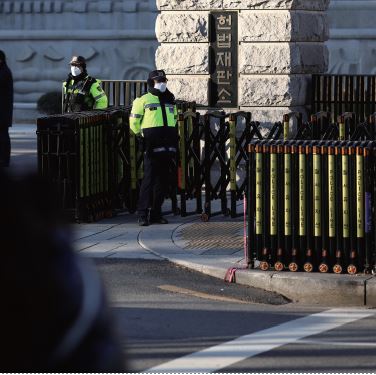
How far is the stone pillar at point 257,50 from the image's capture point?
16531 millimetres

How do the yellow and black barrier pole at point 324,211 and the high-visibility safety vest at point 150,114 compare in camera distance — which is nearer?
the yellow and black barrier pole at point 324,211

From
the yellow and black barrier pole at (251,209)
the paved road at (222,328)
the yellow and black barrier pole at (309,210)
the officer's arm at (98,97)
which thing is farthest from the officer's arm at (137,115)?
the yellow and black barrier pole at (309,210)

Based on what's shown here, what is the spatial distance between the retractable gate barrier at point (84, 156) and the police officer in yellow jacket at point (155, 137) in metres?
0.67

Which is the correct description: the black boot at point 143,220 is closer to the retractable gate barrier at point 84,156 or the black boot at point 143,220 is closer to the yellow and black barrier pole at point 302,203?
the retractable gate barrier at point 84,156

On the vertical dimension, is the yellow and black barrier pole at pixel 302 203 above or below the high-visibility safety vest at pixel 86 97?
→ below

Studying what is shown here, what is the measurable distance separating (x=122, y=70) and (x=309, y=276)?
27621mm

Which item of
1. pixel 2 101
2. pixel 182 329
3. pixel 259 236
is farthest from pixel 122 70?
pixel 182 329

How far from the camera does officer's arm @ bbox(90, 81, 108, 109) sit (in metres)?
16.2

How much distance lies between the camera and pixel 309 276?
379 inches

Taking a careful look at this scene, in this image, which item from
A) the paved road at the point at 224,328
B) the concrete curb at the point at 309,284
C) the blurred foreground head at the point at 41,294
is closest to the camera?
the blurred foreground head at the point at 41,294

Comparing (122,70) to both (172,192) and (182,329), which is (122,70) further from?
(182,329)

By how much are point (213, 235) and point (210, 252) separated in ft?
4.20

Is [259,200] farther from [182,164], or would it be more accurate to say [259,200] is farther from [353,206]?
[182,164]

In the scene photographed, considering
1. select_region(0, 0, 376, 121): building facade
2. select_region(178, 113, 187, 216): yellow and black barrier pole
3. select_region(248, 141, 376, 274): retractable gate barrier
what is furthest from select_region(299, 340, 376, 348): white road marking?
select_region(0, 0, 376, 121): building facade
